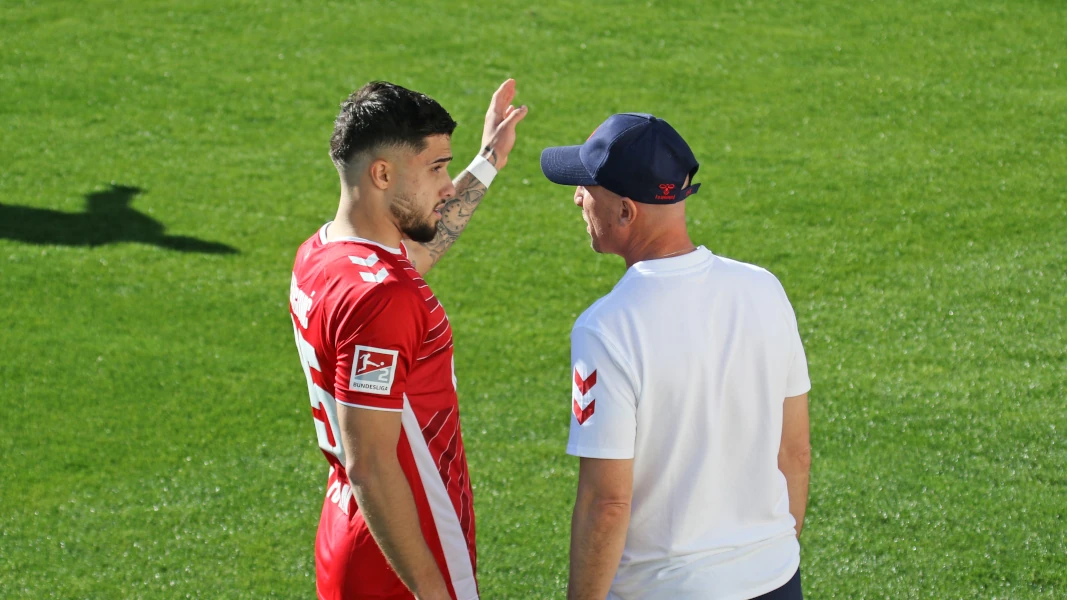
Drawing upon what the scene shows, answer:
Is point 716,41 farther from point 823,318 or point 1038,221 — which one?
point 823,318

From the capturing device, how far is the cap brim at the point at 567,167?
2650mm

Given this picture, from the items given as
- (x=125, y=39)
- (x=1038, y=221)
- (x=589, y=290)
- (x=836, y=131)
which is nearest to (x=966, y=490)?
(x=589, y=290)

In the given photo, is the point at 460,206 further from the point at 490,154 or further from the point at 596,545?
the point at 596,545

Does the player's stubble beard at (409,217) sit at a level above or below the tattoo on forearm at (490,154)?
above

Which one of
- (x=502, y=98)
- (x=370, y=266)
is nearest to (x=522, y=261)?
(x=502, y=98)

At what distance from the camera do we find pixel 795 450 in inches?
107

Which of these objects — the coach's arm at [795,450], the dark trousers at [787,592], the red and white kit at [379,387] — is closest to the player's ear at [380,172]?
the red and white kit at [379,387]

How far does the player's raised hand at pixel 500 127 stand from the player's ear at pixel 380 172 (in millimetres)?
911

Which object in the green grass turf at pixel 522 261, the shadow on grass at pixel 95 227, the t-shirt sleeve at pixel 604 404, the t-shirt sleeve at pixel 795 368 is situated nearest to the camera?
the t-shirt sleeve at pixel 604 404

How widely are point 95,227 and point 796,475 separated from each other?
7.03m

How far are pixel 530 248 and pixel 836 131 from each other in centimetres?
333

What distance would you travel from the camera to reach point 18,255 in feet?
25.7

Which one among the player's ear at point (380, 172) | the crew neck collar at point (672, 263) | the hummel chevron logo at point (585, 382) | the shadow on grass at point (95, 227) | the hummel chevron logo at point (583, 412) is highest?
the player's ear at point (380, 172)

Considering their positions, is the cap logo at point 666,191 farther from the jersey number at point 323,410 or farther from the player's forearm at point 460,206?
the player's forearm at point 460,206
